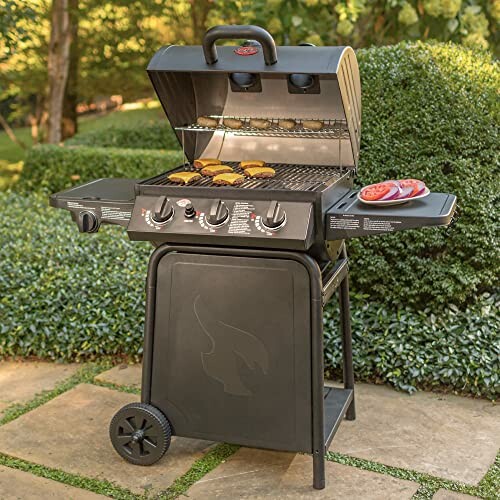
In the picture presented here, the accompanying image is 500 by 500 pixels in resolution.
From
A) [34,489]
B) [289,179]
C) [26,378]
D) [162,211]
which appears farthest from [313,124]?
[26,378]

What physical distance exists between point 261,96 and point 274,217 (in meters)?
0.71

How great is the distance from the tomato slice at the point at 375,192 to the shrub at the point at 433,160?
104cm

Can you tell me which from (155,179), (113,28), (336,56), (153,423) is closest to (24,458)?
(153,423)

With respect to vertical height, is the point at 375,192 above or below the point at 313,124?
below

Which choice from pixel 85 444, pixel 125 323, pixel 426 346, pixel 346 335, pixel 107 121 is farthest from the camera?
pixel 107 121

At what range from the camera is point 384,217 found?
2.33 meters

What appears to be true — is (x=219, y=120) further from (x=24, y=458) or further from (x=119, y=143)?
(x=119, y=143)

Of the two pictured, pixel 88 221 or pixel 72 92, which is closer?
pixel 88 221

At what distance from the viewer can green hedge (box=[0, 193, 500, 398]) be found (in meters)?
3.41

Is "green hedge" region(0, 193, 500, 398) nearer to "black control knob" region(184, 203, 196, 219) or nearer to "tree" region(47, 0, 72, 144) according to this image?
"black control knob" region(184, 203, 196, 219)

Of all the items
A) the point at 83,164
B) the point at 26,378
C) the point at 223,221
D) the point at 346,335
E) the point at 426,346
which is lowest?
the point at 26,378

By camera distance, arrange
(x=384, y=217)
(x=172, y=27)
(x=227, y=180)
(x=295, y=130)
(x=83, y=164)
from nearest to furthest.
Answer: (x=384, y=217), (x=227, y=180), (x=295, y=130), (x=83, y=164), (x=172, y=27)

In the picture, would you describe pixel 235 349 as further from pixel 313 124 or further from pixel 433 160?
pixel 433 160

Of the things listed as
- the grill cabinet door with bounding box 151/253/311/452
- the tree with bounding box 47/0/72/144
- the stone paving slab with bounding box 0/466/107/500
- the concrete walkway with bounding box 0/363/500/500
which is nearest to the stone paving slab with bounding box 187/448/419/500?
the concrete walkway with bounding box 0/363/500/500
